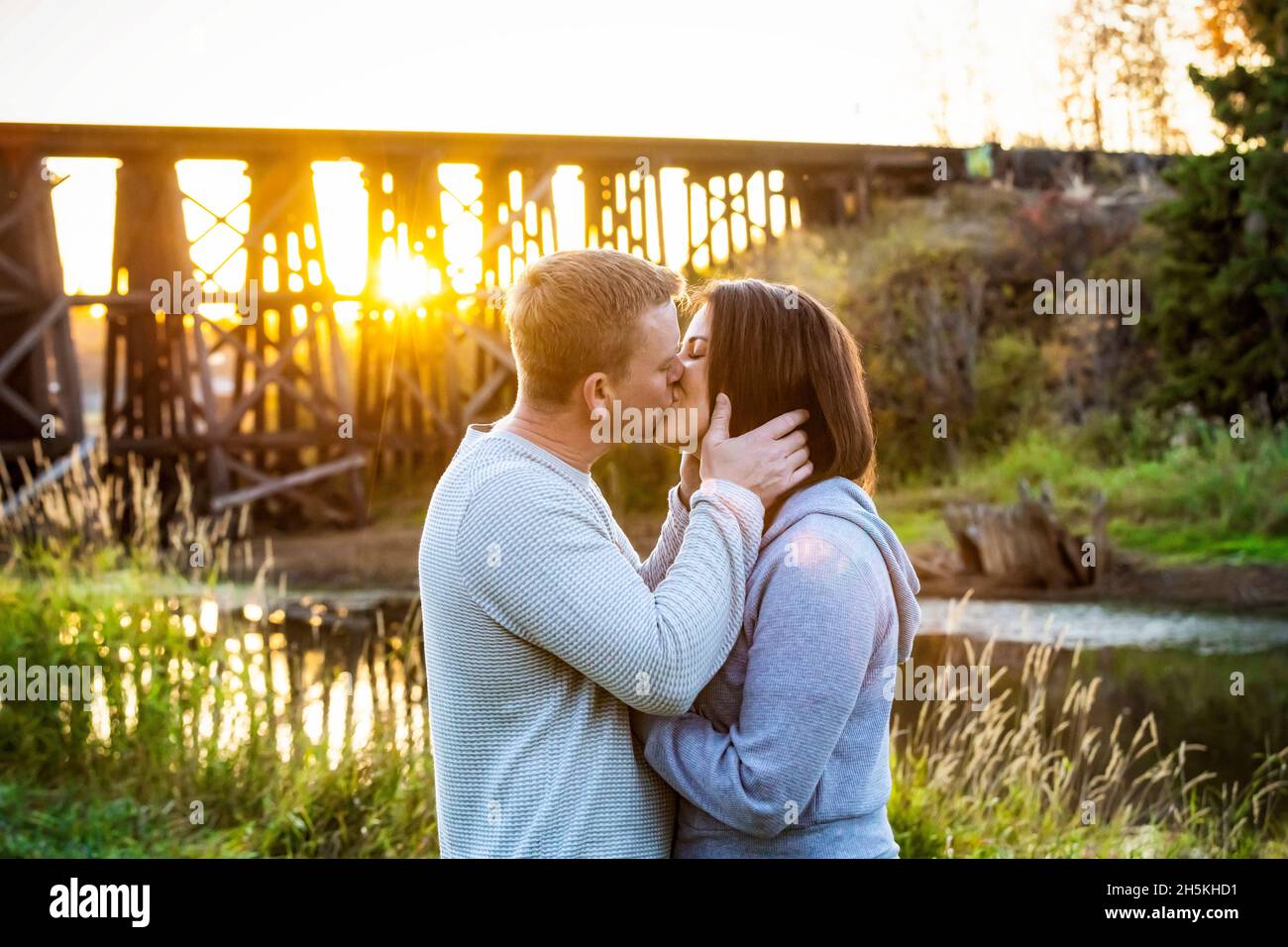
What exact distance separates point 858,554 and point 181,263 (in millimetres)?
7907

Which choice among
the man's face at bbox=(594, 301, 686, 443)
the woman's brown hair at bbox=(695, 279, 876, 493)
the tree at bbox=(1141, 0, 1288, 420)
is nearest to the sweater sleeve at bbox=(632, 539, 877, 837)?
the woman's brown hair at bbox=(695, 279, 876, 493)

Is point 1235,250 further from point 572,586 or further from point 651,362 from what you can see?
point 572,586

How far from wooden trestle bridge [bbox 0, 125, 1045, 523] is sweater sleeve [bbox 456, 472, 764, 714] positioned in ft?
19.8

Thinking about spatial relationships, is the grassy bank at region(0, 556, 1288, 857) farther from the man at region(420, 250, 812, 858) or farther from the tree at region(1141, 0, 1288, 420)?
the tree at region(1141, 0, 1288, 420)

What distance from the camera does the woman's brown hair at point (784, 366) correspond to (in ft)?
6.59

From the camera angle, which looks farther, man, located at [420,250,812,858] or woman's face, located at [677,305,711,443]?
woman's face, located at [677,305,711,443]

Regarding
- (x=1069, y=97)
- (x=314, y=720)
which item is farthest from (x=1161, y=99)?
(x=314, y=720)

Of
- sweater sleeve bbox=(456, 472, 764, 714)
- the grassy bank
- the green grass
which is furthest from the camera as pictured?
the green grass

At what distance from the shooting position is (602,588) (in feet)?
6.04

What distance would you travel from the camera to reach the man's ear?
196 centimetres

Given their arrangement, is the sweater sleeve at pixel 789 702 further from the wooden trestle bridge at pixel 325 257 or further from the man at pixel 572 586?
the wooden trestle bridge at pixel 325 257

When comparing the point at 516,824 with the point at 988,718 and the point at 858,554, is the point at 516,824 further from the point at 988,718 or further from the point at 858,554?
the point at 988,718

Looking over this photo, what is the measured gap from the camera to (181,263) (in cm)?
889

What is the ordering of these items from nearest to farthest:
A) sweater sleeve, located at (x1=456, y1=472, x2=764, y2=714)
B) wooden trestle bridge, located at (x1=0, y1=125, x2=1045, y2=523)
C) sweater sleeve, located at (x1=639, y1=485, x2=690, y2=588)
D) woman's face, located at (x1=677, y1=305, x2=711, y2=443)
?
sweater sleeve, located at (x1=456, y1=472, x2=764, y2=714) < woman's face, located at (x1=677, y1=305, x2=711, y2=443) < sweater sleeve, located at (x1=639, y1=485, x2=690, y2=588) < wooden trestle bridge, located at (x1=0, y1=125, x2=1045, y2=523)
